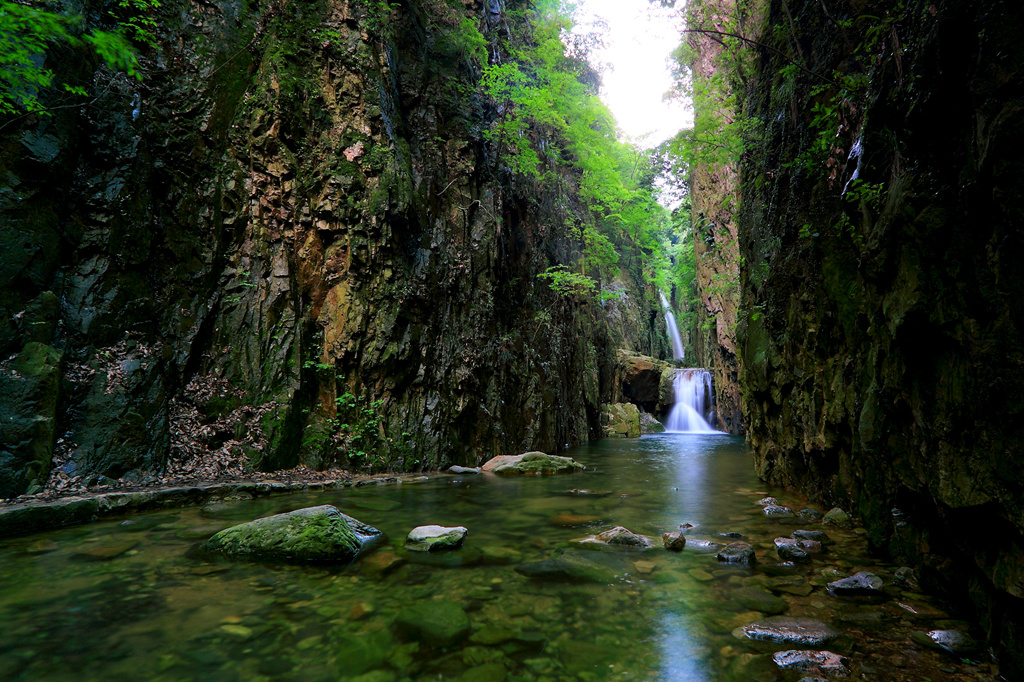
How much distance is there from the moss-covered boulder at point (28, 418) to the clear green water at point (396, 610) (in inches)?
54.0

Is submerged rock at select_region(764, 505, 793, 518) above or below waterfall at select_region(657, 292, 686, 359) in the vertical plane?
below

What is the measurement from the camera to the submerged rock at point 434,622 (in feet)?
8.93

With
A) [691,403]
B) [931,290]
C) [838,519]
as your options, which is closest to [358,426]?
[838,519]

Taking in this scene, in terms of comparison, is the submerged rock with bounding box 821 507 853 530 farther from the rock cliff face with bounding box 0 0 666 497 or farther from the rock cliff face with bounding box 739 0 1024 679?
the rock cliff face with bounding box 0 0 666 497

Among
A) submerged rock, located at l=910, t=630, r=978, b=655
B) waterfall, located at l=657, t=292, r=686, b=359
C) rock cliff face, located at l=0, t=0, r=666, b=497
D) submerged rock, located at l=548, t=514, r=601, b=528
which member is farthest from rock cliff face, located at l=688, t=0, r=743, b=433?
submerged rock, located at l=910, t=630, r=978, b=655

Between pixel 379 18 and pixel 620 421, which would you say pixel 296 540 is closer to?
pixel 379 18

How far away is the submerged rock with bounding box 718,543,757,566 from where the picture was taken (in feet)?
12.8

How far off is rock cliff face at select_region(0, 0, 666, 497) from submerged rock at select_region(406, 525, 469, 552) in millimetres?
4654

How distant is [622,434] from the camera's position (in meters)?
22.3

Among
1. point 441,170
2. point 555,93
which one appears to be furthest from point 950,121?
point 555,93

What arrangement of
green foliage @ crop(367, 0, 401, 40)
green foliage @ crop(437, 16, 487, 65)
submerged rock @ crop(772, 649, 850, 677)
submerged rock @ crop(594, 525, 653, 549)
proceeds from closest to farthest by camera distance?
submerged rock @ crop(772, 649, 850, 677)
submerged rock @ crop(594, 525, 653, 549)
green foliage @ crop(367, 0, 401, 40)
green foliage @ crop(437, 16, 487, 65)

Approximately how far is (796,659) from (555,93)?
15.3 metres

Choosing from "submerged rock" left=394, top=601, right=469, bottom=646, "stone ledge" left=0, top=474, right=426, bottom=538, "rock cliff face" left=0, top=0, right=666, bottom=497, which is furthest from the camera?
"rock cliff face" left=0, top=0, right=666, bottom=497

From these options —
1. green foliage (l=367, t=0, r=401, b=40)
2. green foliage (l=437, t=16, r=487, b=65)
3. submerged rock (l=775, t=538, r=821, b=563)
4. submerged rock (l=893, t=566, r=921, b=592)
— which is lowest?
submerged rock (l=775, t=538, r=821, b=563)
